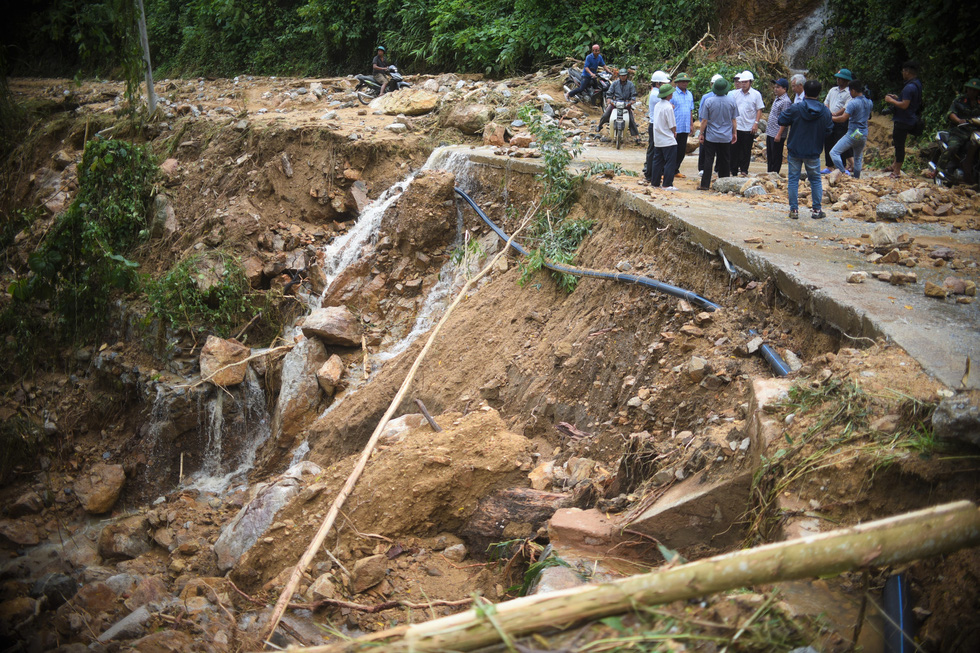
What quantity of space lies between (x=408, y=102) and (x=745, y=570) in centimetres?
1226

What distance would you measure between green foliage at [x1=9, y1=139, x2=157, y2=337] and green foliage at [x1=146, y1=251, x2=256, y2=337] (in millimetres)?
856

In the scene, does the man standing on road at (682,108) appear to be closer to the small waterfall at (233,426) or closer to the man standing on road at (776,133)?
the man standing on road at (776,133)

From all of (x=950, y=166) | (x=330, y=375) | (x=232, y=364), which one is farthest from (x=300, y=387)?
(x=950, y=166)

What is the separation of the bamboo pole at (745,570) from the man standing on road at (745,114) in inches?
278

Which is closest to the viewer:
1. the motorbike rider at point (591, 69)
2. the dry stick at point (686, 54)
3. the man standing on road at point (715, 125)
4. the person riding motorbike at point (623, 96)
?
the man standing on road at point (715, 125)

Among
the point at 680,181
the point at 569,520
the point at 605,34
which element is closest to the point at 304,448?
the point at 569,520

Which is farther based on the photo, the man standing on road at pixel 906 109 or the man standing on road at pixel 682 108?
the man standing on road at pixel 906 109

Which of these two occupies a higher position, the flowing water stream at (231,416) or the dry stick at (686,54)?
the dry stick at (686,54)

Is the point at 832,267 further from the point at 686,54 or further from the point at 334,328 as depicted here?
the point at 686,54

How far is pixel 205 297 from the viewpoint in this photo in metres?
9.49

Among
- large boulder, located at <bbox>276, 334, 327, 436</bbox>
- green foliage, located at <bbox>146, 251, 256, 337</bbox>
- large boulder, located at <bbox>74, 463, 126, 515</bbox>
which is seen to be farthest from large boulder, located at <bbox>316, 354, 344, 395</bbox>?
large boulder, located at <bbox>74, 463, 126, 515</bbox>

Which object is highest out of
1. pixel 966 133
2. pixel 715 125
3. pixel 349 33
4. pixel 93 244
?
pixel 349 33

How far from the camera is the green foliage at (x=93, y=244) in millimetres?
9789

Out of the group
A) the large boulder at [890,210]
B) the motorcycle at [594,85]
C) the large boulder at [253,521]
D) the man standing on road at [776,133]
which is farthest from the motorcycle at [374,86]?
the large boulder at [253,521]
